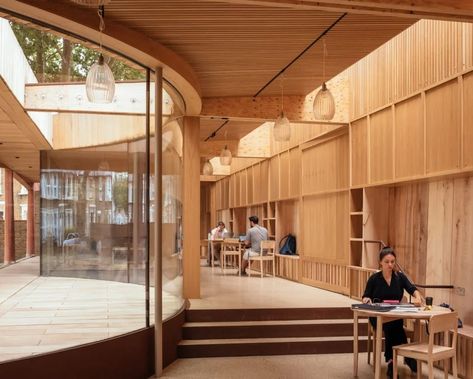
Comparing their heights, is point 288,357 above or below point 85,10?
below

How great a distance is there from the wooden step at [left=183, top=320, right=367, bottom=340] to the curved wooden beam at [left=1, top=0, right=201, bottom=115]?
3.01m

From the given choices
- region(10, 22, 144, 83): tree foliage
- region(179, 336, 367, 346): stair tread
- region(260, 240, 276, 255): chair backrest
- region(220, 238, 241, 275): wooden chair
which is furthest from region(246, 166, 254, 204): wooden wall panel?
region(10, 22, 144, 83): tree foliage

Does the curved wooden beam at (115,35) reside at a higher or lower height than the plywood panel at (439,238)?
higher

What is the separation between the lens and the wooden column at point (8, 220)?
8.66m

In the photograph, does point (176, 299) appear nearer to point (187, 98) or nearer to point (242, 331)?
point (242, 331)

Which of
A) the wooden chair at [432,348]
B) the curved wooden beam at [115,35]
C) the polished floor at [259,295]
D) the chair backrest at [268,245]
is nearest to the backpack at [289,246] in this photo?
the chair backrest at [268,245]

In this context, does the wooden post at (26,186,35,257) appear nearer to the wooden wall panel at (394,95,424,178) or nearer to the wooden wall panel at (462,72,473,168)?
the wooden wall panel at (394,95,424,178)

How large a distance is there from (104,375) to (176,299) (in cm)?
198

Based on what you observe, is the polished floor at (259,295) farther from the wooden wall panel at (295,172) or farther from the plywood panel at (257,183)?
the plywood panel at (257,183)

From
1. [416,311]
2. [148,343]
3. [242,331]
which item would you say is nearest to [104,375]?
[148,343]

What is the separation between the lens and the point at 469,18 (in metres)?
5.03

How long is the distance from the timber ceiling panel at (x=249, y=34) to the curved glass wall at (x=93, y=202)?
2.23ft

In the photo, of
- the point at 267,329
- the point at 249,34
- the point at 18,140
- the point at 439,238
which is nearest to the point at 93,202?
the point at 18,140

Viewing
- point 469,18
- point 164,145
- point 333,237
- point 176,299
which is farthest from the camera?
point 333,237
